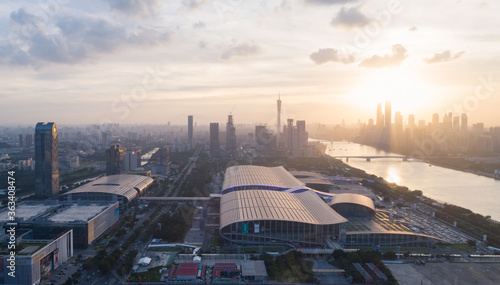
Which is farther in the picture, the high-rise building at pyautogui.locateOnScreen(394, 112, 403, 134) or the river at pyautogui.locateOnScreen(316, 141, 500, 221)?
the high-rise building at pyautogui.locateOnScreen(394, 112, 403, 134)

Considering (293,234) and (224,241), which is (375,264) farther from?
(224,241)

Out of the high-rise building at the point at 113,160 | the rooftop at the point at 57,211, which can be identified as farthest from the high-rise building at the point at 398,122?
the rooftop at the point at 57,211

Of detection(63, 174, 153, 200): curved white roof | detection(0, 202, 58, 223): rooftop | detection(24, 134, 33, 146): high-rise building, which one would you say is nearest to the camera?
detection(0, 202, 58, 223): rooftop

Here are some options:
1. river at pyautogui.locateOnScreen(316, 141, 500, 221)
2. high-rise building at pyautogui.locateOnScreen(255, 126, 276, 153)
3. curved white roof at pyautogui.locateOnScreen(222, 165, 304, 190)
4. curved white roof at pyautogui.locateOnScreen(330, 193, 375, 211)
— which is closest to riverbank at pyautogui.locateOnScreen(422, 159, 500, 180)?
river at pyautogui.locateOnScreen(316, 141, 500, 221)

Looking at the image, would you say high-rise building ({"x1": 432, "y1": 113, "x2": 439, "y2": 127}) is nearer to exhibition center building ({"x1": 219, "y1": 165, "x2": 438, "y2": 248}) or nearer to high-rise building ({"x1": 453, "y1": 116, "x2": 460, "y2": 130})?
high-rise building ({"x1": 453, "y1": 116, "x2": 460, "y2": 130})

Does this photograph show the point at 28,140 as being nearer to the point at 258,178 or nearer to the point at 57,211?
the point at 57,211

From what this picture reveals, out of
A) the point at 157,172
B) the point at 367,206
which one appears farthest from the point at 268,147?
the point at 367,206

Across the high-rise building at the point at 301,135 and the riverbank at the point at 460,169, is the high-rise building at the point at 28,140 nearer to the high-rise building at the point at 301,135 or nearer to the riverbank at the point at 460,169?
the high-rise building at the point at 301,135
